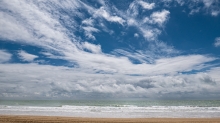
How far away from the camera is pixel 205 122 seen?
52.6 feet

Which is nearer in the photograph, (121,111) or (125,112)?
(125,112)

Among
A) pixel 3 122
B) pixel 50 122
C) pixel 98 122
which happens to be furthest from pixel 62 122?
pixel 3 122

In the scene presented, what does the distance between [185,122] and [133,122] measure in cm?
485

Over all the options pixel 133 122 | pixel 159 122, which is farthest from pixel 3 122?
pixel 159 122

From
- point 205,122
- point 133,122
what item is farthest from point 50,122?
point 205,122

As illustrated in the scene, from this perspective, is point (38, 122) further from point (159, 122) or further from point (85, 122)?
point (159, 122)

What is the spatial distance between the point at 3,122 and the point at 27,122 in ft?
6.15

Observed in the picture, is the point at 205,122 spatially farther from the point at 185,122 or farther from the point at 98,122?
the point at 98,122

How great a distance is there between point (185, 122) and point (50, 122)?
12.1 meters

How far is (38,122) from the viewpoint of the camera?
49.5ft

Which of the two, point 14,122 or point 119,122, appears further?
point 119,122

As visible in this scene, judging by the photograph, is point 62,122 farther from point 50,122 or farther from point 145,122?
point 145,122

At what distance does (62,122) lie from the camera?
15711 millimetres

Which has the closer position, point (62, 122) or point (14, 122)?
point (14, 122)
